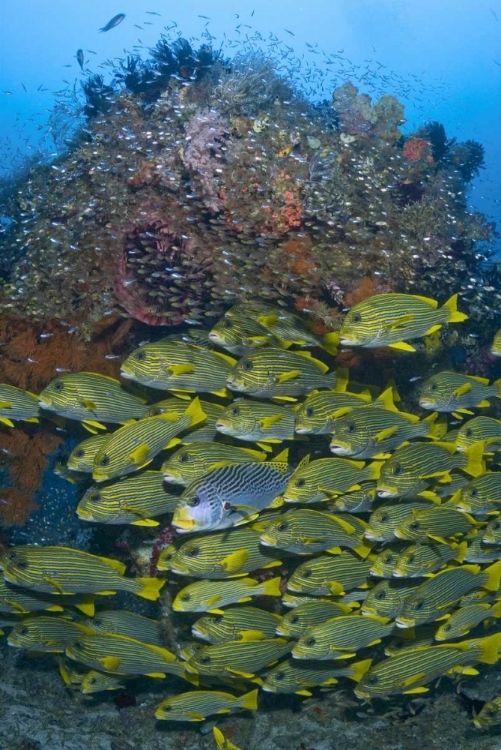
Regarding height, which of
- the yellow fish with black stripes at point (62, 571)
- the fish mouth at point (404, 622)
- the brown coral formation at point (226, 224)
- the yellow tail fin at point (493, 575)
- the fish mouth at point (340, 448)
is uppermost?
the brown coral formation at point (226, 224)

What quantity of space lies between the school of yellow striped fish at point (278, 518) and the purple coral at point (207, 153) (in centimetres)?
190

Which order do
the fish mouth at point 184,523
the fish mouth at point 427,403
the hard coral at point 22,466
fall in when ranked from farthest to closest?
the hard coral at point 22,466
the fish mouth at point 427,403
the fish mouth at point 184,523

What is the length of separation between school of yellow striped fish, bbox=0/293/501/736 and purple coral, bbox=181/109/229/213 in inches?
74.6

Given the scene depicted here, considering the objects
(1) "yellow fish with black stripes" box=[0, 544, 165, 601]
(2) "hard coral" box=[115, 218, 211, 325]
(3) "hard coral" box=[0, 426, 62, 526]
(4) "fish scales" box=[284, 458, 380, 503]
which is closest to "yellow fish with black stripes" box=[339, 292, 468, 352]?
(4) "fish scales" box=[284, 458, 380, 503]

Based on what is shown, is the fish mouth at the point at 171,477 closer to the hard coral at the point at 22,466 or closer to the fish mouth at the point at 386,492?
the fish mouth at the point at 386,492

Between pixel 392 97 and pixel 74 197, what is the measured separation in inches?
227

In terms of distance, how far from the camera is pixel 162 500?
5.03 meters

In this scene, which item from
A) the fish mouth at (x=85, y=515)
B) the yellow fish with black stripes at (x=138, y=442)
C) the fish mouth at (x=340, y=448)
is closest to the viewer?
the yellow fish with black stripes at (x=138, y=442)

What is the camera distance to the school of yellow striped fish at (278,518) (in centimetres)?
478

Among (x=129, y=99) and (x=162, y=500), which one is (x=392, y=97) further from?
(x=162, y=500)

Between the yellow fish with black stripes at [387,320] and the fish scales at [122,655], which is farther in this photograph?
the fish scales at [122,655]

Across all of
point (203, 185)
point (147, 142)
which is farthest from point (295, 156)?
point (147, 142)

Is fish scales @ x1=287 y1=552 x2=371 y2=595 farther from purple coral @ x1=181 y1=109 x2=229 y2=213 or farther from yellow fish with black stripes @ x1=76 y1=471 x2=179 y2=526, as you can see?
purple coral @ x1=181 y1=109 x2=229 y2=213

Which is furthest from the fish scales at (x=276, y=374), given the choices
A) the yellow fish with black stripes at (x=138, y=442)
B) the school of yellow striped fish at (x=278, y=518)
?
the yellow fish with black stripes at (x=138, y=442)
